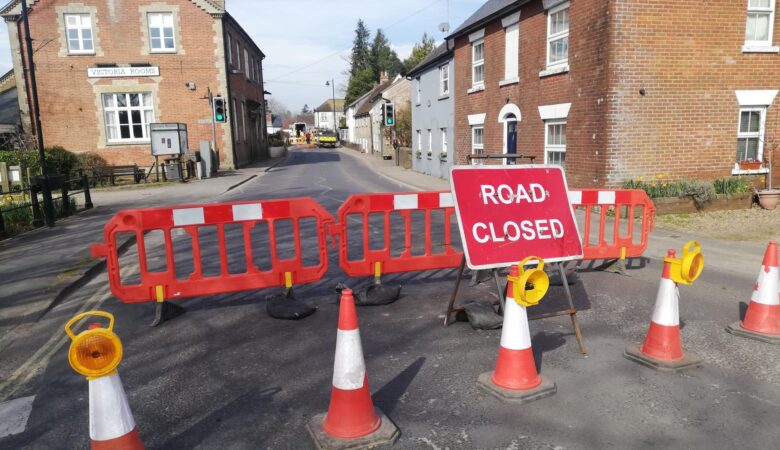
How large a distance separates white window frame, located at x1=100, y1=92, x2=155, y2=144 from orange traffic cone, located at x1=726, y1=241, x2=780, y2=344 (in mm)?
27789

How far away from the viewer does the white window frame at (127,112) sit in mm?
26578

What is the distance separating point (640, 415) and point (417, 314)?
8.32 ft

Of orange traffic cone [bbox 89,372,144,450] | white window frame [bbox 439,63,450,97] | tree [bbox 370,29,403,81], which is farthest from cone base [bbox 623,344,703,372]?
tree [bbox 370,29,403,81]

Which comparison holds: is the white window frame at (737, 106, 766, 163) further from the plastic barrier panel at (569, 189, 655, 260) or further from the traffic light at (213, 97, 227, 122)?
the traffic light at (213, 97, 227, 122)

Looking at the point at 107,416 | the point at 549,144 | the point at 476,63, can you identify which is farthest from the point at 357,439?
the point at 476,63

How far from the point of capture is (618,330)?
4.97 m

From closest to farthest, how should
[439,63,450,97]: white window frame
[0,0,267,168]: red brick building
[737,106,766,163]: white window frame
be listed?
[737,106,766,163]: white window frame < [439,63,450,97]: white window frame < [0,0,267,168]: red brick building

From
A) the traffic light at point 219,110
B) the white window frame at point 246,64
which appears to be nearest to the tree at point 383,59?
the white window frame at point 246,64

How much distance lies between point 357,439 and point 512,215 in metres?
2.52

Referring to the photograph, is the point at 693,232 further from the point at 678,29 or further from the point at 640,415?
the point at 640,415

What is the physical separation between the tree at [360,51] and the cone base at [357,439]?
4036 inches

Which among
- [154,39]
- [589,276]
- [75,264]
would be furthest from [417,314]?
[154,39]

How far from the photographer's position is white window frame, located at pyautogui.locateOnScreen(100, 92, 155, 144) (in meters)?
26.6

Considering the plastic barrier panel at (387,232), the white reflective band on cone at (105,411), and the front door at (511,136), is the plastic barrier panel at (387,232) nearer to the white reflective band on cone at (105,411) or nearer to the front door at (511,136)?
the white reflective band on cone at (105,411)
